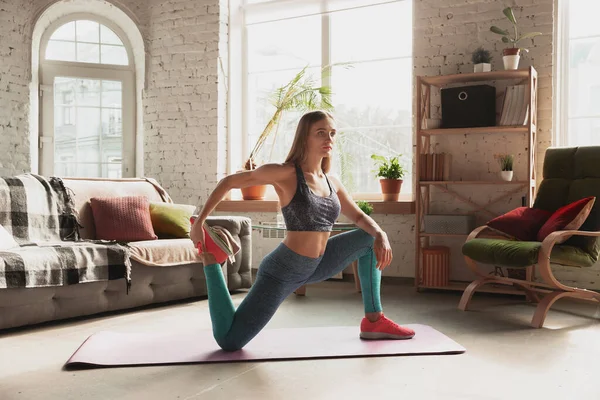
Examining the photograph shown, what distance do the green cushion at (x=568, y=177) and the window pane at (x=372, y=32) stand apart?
1745mm

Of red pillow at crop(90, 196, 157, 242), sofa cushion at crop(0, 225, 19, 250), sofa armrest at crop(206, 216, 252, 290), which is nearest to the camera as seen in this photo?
sofa cushion at crop(0, 225, 19, 250)

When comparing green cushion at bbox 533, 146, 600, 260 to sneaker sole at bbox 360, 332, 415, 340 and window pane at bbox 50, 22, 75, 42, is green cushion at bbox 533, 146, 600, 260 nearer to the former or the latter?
sneaker sole at bbox 360, 332, 415, 340

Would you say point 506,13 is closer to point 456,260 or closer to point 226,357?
point 456,260

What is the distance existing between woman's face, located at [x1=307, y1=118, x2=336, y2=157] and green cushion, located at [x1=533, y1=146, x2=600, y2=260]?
212cm

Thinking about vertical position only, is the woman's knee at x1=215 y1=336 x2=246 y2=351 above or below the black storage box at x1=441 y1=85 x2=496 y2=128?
below

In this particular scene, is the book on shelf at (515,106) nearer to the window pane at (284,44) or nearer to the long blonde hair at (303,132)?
the window pane at (284,44)

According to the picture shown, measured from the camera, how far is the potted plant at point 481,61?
4777mm

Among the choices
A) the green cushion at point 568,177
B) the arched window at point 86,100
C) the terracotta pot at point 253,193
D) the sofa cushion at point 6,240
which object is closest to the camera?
the sofa cushion at point 6,240

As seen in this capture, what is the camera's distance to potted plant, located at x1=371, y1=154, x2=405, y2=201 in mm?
5285

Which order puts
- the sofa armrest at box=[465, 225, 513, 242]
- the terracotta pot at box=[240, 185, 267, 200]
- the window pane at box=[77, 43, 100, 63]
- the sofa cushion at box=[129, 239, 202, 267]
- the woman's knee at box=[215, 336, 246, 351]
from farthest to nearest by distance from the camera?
the window pane at box=[77, 43, 100, 63], the terracotta pot at box=[240, 185, 267, 200], the sofa armrest at box=[465, 225, 513, 242], the sofa cushion at box=[129, 239, 202, 267], the woman's knee at box=[215, 336, 246, 351]

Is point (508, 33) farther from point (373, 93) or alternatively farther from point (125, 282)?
point (125, 282)

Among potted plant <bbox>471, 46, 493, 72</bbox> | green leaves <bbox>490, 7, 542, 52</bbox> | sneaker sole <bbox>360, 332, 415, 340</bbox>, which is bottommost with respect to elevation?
sneaker sole <bbox>360, 332, 415, 340</bbox>

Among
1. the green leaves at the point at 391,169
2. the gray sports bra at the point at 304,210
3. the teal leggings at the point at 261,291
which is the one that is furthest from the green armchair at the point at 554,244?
the gray sports bra at the point at 304,210

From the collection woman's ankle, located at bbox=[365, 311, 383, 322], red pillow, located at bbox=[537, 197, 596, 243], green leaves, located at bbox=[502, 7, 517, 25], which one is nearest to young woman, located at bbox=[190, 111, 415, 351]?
woman's ankle, located at bbox=[365, 311, 383, 322]
